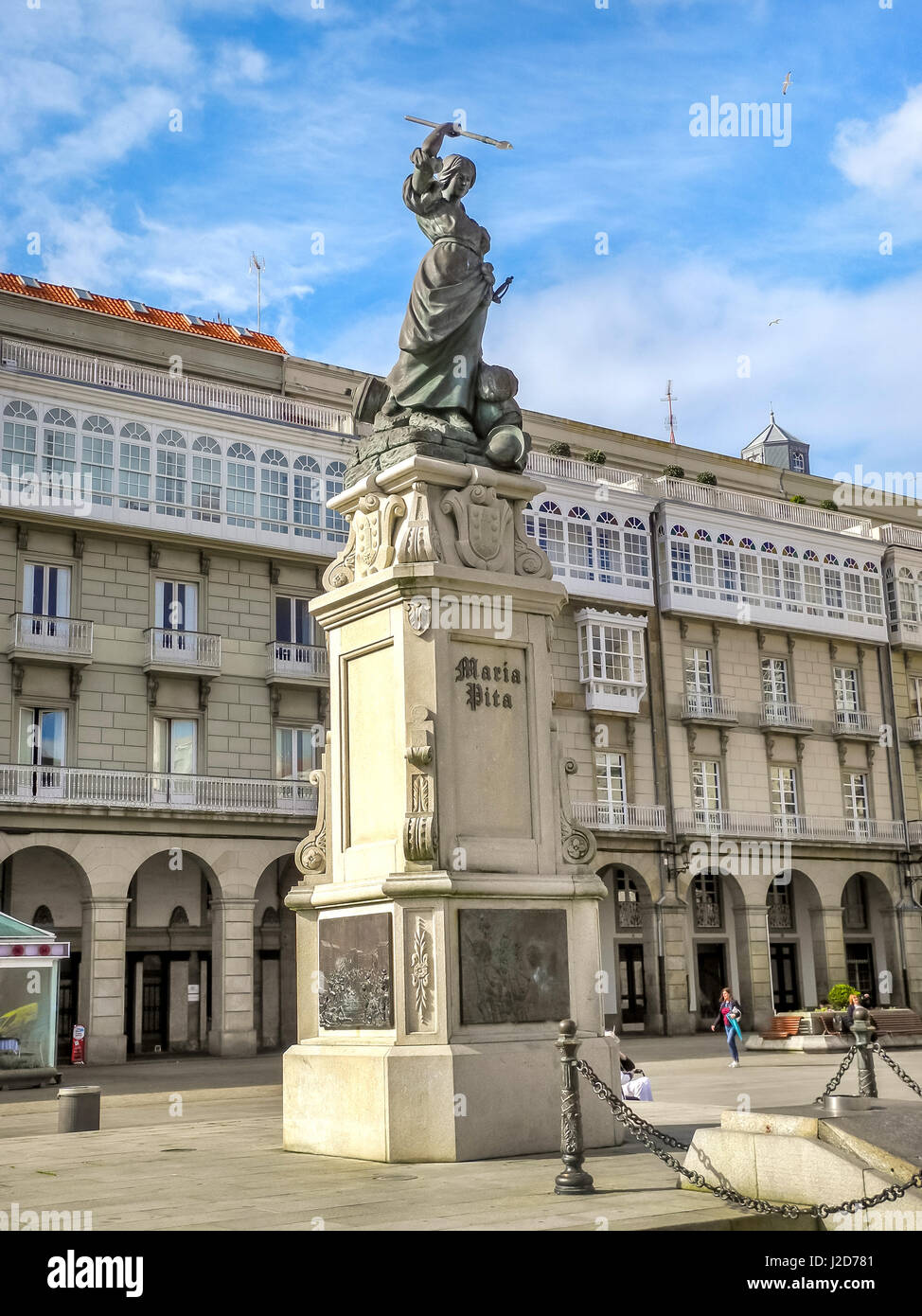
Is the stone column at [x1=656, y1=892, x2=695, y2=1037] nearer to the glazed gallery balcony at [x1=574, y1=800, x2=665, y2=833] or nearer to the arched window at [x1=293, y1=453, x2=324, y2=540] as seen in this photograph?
the glazed gallery balcony at [x1=574, y1=800, x2=665, y2=833]

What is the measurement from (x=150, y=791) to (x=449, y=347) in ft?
81.7

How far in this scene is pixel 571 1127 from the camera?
26.0 feet

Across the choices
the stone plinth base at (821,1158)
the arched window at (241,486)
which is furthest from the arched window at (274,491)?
the stone plinth base at (821,1158)

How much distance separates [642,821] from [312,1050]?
33199mm

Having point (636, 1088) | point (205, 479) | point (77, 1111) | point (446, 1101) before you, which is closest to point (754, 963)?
point (205, 479)

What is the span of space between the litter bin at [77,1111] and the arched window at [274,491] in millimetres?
24224

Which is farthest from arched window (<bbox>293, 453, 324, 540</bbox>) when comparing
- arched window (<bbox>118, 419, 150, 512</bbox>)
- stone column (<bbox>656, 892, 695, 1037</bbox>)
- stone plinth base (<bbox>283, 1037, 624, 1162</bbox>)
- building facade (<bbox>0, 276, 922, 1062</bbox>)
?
stone plinth base (<bbox>283, 1037, 624, 1162</bbox>)

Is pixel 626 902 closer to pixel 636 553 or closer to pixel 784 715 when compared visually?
pixel 784 715

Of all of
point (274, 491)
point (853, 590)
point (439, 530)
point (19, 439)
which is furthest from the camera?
point (853, 590)

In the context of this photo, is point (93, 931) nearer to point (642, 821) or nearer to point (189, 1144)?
point (642, 821)

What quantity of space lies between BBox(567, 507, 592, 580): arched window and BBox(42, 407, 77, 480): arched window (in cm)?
1552

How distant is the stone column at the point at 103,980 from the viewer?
32406mm

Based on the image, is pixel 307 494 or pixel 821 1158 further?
pixel 307 494
